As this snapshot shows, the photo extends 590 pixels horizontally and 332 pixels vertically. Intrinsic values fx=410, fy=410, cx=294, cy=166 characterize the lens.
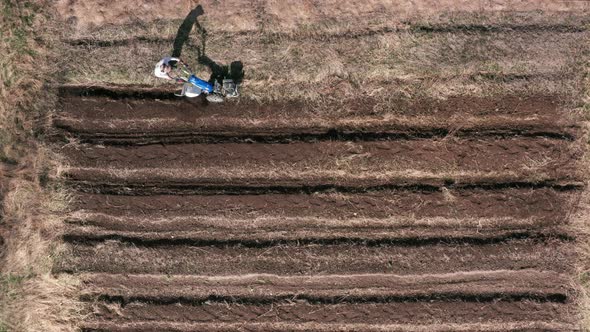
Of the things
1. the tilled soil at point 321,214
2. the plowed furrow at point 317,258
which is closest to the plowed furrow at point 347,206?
the tilled soil at point 321,214

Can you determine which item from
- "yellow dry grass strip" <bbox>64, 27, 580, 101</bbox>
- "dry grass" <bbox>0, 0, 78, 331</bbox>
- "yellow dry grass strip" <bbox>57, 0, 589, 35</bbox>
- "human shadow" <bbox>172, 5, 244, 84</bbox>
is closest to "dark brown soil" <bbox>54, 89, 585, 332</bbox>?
"yellow dry grass strip" <bbox>64, 27, 580, 101</bbox>

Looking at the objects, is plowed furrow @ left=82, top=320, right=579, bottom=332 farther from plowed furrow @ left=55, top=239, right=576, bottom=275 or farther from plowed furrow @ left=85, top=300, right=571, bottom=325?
plowed furrow @ left=55, top=239, right=576, bottom=275

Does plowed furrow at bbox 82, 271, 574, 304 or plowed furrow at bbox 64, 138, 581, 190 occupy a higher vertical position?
plowed furrow at bbox 64, 138, 581, 190

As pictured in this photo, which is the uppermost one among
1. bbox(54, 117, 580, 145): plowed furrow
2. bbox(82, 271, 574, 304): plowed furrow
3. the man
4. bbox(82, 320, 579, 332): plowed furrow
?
the man

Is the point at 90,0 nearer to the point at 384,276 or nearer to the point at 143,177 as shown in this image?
the point at 143,177

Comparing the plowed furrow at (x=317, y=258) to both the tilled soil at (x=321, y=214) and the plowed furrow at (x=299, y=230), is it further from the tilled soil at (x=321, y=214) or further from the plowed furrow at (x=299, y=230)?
the plowed furrow at (x=299, y=230)

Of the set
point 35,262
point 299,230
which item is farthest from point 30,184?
point 299,230

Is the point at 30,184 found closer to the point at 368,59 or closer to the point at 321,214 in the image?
the point at 321,214
